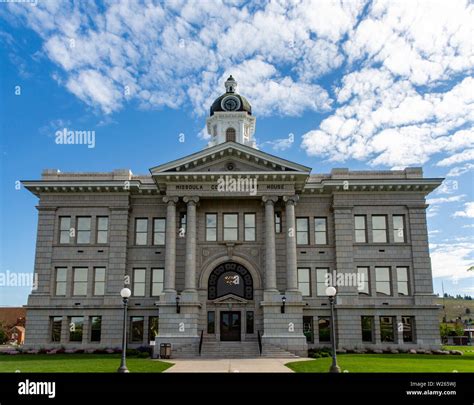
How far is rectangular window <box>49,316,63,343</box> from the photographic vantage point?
38.0m

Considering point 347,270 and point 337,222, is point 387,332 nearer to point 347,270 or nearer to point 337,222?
→ point 347,270

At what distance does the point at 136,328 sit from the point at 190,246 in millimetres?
7925

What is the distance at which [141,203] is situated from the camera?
131ft

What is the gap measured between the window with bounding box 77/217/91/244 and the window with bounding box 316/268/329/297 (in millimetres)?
18114

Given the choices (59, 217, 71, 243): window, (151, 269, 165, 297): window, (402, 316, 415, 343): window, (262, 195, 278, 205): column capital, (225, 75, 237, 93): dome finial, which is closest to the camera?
(262, 195, 278, 205): column capital

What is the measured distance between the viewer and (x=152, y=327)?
125 feet

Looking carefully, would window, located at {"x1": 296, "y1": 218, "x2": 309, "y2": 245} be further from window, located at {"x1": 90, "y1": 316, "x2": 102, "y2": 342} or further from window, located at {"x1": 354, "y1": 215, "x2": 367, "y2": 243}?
window, located at {"x1": 90, "y1": 316, "x2": 102, "y2": 342}

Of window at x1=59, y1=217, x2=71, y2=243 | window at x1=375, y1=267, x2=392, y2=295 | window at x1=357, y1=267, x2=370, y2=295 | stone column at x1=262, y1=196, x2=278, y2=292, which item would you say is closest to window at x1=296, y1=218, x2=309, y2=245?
stone column at x1=262, y1=196, x2=278, y2=292

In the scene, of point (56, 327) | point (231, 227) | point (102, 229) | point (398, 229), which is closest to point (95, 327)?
point (56, 327)

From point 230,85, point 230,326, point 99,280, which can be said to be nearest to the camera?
point 230,326

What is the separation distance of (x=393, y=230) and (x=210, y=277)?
580 inches

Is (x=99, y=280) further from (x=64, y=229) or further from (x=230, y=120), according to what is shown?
(x=230, y=120)
